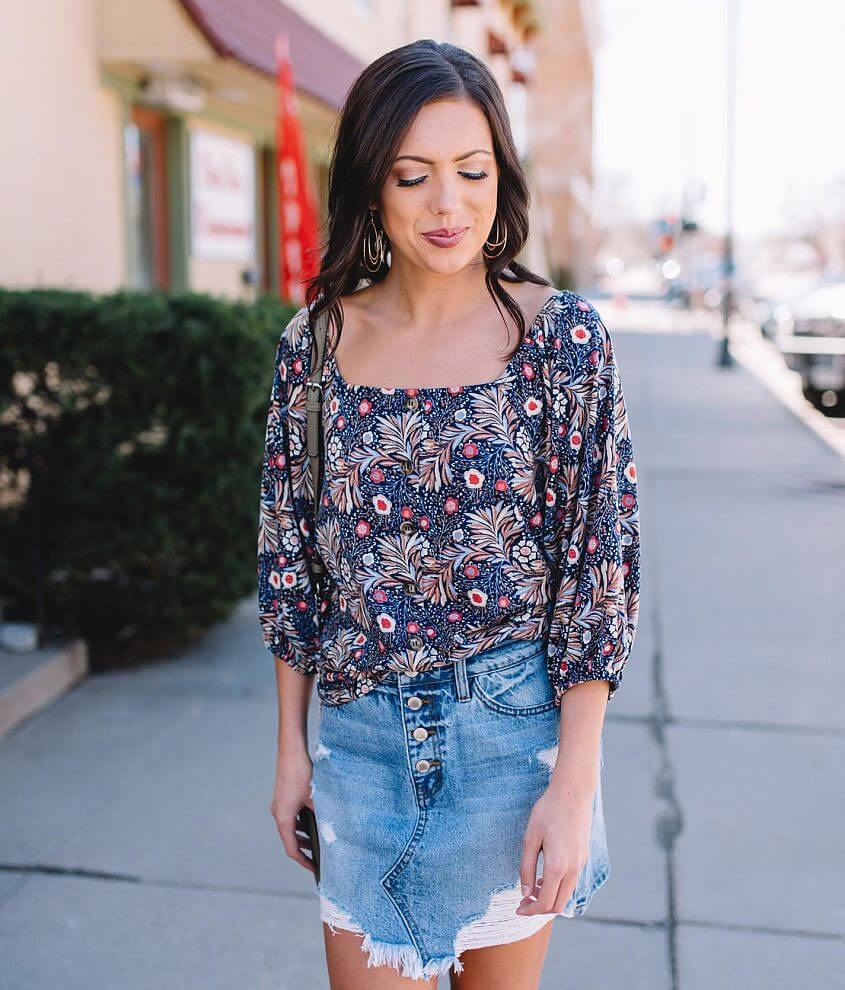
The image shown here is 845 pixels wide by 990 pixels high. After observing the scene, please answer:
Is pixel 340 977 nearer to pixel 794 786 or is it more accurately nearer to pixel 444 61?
pixel 444 61

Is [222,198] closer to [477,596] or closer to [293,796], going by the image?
[293,796]

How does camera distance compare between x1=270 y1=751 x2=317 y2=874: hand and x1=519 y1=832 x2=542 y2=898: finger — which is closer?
x1=519 y1=832 x2=542 y2=898: finger

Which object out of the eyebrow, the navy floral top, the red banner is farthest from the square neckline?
the red banner

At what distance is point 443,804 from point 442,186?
2.86 feet

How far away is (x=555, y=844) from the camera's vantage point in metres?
1.66

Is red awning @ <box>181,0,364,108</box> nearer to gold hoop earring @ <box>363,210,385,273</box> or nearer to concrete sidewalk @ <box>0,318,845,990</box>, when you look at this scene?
concrete sidewalk @ <box>0,318,845,990</box>

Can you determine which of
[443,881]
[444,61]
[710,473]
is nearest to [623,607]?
[443,881]

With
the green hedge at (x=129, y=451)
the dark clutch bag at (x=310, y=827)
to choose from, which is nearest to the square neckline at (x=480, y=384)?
the dark clutch bag at (x=310, y=827)

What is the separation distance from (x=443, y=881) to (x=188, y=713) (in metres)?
3.11

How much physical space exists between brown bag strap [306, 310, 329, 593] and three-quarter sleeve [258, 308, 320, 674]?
1 cm

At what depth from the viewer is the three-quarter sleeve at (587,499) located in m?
1.70

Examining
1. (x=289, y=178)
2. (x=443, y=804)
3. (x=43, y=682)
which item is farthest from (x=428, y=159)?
(x=289, y=178)

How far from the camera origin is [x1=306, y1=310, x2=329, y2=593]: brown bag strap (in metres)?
1.83

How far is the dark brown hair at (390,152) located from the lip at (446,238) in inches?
3.6
